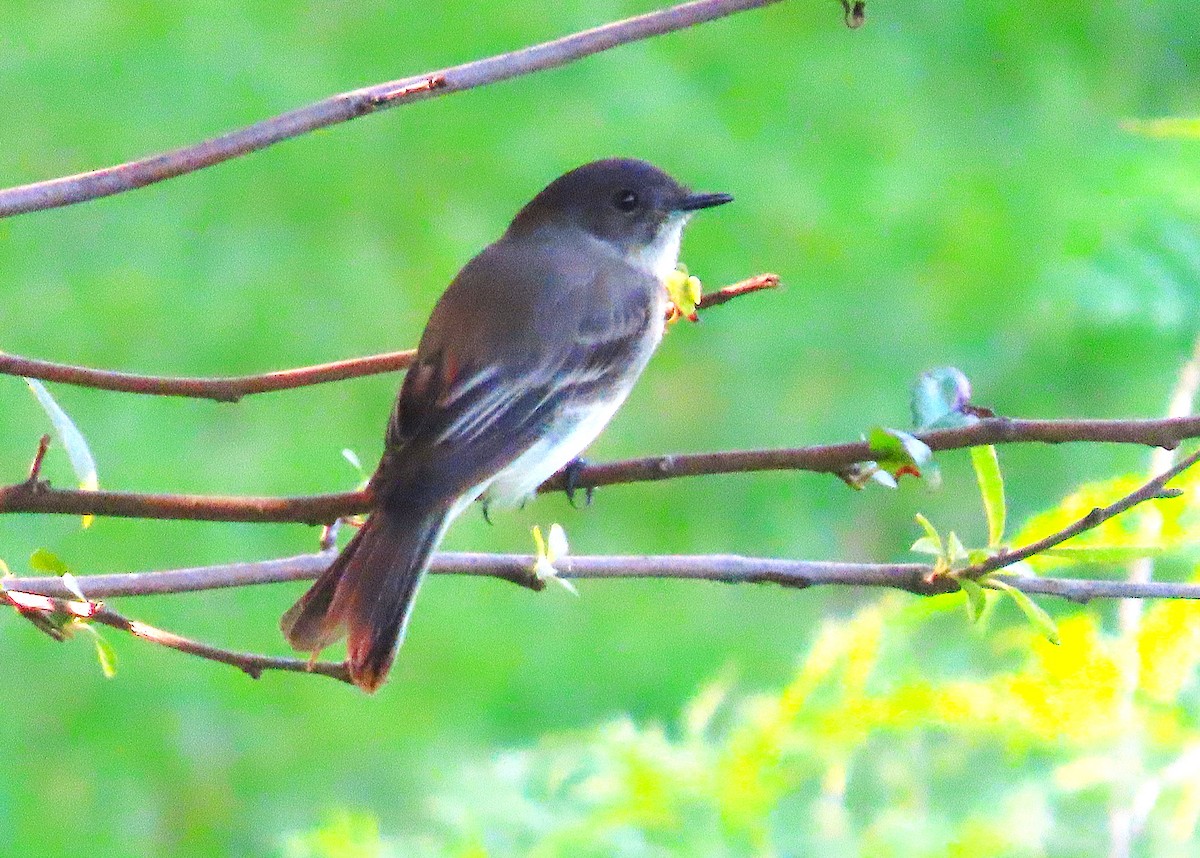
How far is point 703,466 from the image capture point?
1.76 meters

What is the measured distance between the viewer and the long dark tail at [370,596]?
78.6 inches

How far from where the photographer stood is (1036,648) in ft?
7.41

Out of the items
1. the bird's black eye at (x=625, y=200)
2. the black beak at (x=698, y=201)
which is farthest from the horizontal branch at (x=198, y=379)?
the bird's black eye at (x=625, y=200)

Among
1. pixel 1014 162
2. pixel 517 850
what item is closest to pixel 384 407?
pixel 1014 162

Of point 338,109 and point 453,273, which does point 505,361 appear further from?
point 453,273

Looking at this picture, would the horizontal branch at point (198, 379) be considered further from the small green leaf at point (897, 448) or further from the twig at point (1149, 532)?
the twig at point (1149, 532)

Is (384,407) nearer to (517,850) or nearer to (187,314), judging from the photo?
(187,314)

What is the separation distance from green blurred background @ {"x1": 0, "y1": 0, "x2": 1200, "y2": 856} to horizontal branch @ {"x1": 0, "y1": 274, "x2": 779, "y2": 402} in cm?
190

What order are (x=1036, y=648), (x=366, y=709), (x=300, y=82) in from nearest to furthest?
(x=1036, y=648) → (x=366, y=709) → (x=300, y=82)

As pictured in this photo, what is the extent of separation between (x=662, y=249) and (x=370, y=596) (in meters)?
1.48

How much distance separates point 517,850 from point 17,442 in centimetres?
352

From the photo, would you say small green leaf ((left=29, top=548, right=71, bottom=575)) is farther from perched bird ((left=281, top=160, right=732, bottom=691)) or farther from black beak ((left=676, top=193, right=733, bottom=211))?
black beak ((left=676, top=193, right=733, bottom=211))

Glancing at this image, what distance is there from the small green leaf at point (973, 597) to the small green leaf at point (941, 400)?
15 cm

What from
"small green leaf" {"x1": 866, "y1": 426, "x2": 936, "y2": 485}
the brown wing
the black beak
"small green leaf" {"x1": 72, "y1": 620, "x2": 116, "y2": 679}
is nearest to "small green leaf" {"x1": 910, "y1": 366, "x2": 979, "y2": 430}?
"small green leaf" {"x1": 866, "y1": 426, "x2": 936, "y2": 485}
